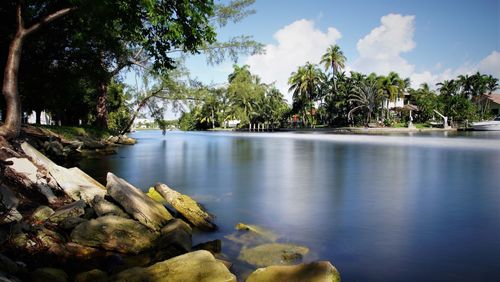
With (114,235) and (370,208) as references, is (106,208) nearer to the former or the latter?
(114,235)

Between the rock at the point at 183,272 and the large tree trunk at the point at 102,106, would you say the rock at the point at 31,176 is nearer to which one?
the rock at the point at 183,272

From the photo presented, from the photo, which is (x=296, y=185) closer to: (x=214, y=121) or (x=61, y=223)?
(x=61, y=223)

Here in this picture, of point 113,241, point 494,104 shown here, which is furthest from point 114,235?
point 494,104

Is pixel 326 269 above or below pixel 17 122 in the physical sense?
below

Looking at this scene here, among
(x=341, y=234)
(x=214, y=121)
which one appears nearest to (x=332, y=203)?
(x=341, y=234)

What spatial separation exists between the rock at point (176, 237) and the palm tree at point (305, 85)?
77.1 meters

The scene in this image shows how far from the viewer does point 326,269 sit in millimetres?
4750

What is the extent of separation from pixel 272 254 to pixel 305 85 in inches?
3058

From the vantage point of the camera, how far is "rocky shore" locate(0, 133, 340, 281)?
16.1ft

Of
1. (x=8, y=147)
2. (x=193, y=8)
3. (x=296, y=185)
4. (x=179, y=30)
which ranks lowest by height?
(x=296, y=185)

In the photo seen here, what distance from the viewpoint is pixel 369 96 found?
236 ft

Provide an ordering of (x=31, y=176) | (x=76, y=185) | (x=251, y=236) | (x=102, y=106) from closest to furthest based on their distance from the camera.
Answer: (x=251, y=236)
(x=31, y=176)
(x=76, y=185)
(x=102, y=106)

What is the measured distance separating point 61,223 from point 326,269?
4.92 meters

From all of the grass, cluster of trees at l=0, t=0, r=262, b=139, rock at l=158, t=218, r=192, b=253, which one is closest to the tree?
cluster of trees at l=0, t=0, r=262, b=139
